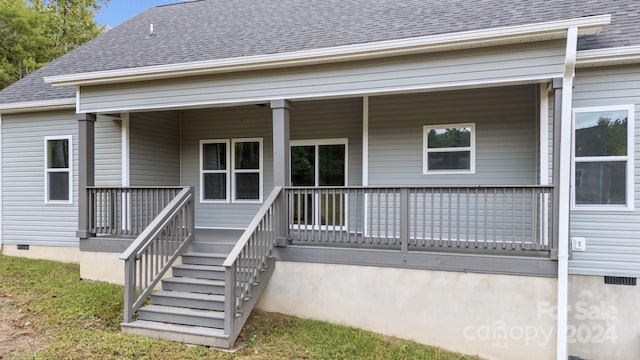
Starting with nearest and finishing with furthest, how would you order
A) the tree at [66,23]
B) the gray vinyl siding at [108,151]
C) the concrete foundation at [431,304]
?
the concrete foundation at [431,304] < the gray vinyl siding at [108,151] < the tree at [66,23]

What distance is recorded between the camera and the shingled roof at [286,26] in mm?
5801

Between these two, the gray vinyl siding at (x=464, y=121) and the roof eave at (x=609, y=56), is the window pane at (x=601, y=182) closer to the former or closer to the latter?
the gray vinyl siding at (x=464, y=121)

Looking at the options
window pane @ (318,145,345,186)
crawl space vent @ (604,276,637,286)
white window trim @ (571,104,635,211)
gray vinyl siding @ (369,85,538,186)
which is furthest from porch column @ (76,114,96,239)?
crawl space vent @ (604,276,637,286)

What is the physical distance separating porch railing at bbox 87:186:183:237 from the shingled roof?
2.19 meters

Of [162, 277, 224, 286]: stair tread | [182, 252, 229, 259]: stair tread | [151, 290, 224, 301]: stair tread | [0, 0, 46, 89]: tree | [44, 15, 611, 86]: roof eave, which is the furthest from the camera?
[0, 0, 46, 89]: tree

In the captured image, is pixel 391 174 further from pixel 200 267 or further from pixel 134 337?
pixel 134 337

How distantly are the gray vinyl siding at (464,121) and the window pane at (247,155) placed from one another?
2544 millimetres

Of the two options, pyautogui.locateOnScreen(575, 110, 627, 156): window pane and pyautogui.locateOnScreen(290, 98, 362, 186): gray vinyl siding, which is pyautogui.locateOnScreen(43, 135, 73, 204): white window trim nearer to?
pyautogui.locateOnScreen(290, 98, 362, 186): gray vinyl siding

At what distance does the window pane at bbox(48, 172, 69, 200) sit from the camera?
8.38 m

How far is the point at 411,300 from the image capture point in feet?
17.3

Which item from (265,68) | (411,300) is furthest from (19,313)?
(411,300)

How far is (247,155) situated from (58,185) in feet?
12.9

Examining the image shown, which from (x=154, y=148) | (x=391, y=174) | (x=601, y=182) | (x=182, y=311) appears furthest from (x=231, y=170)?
(x=601, y=182)

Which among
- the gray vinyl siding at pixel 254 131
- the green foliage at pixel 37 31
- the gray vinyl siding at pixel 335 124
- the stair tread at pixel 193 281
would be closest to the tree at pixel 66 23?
the green foliage at pixel 37 31
